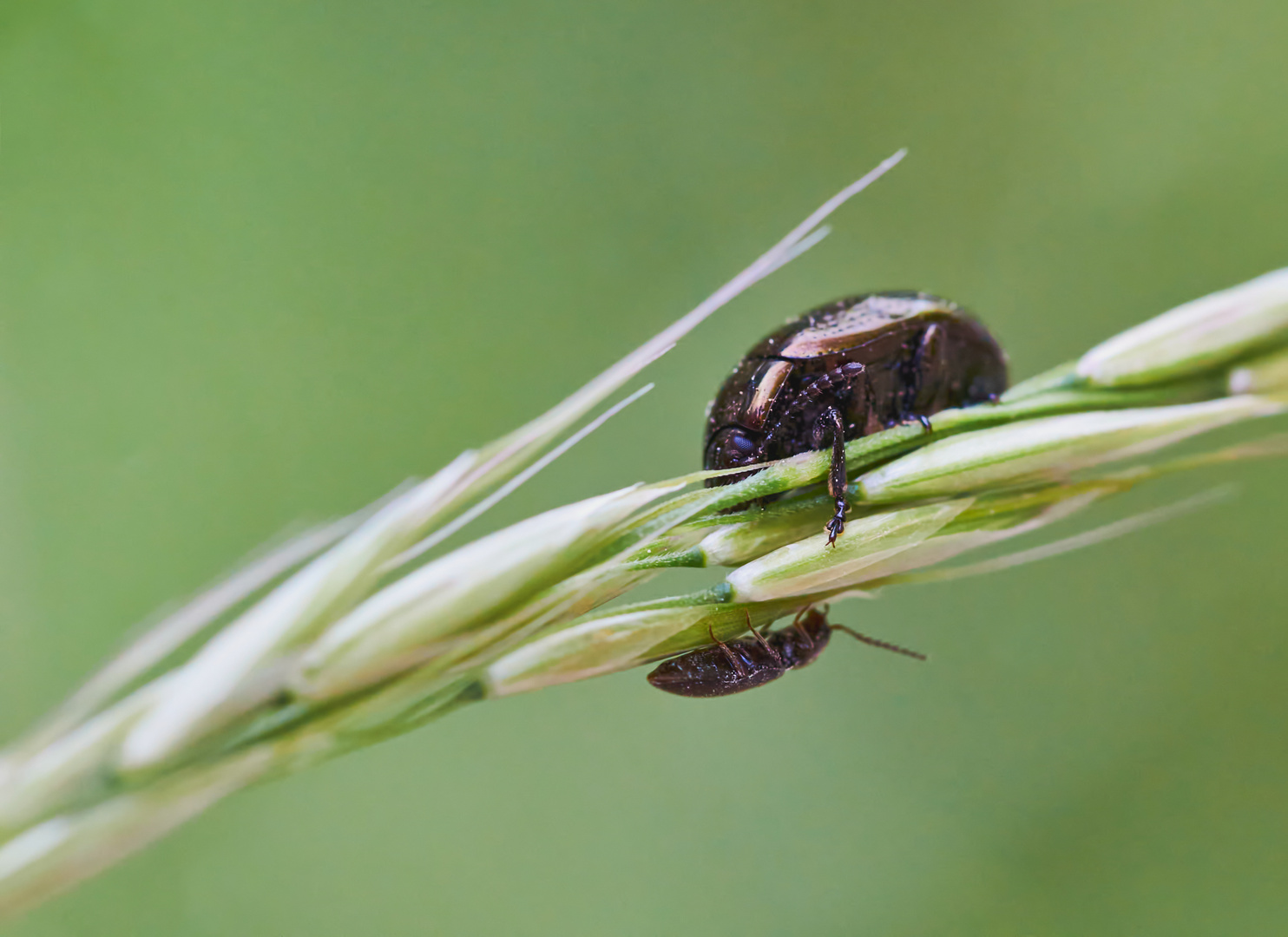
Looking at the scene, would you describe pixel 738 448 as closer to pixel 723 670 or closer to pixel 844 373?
pixel 844 373

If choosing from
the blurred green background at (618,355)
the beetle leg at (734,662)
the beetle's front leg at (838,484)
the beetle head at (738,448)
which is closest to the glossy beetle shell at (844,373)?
the beetle head at (738,448)

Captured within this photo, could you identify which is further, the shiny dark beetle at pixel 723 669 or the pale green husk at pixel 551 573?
the shiny dark beetle at pixel 723 669

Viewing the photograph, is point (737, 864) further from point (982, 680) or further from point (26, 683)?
point (26, 683)

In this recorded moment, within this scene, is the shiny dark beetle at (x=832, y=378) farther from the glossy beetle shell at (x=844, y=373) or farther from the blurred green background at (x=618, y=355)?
the blurred green background at (x=618, y=355)

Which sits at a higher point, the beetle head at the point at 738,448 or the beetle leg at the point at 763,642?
the beetle head at the point at 738,448

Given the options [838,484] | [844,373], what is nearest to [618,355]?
[844,373]
